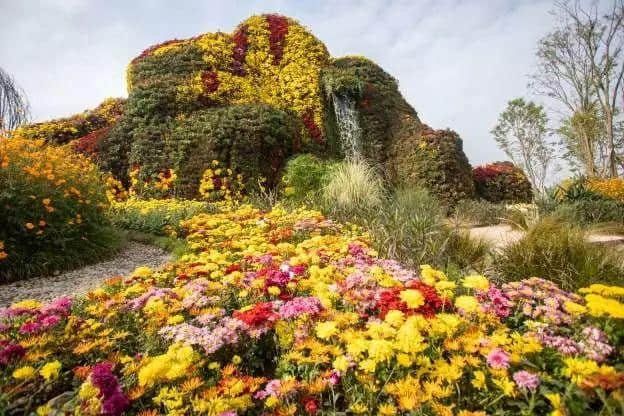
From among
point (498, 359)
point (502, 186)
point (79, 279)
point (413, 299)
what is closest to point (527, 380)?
point (498, 359)

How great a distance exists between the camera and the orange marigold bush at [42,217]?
4.83 metres

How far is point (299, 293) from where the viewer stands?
9.12 ft

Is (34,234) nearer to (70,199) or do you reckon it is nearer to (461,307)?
(70,199)

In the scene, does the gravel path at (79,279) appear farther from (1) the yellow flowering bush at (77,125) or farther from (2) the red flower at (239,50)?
(1) the yellow flowering bush at (77,125)

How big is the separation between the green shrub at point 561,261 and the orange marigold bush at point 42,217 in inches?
222

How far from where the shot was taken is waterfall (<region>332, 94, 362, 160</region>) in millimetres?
13367

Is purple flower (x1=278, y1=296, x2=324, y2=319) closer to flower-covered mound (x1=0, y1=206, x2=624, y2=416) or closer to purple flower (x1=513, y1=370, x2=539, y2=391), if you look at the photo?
flower-covered mound (x1=0, y1=206, x2=624, y2=416)

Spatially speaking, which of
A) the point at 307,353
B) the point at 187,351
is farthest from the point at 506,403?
the point at 187,351

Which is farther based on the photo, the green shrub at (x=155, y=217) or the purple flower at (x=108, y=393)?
the green shrub at (x=155, y=217)

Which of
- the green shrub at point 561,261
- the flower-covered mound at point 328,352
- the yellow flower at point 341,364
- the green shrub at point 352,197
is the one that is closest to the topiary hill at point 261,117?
the green shrub at point 352,197

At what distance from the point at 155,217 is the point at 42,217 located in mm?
2460

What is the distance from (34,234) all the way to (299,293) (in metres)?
4.32

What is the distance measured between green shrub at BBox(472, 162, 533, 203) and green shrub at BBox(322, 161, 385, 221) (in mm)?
7584

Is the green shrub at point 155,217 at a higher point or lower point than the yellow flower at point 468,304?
higher
